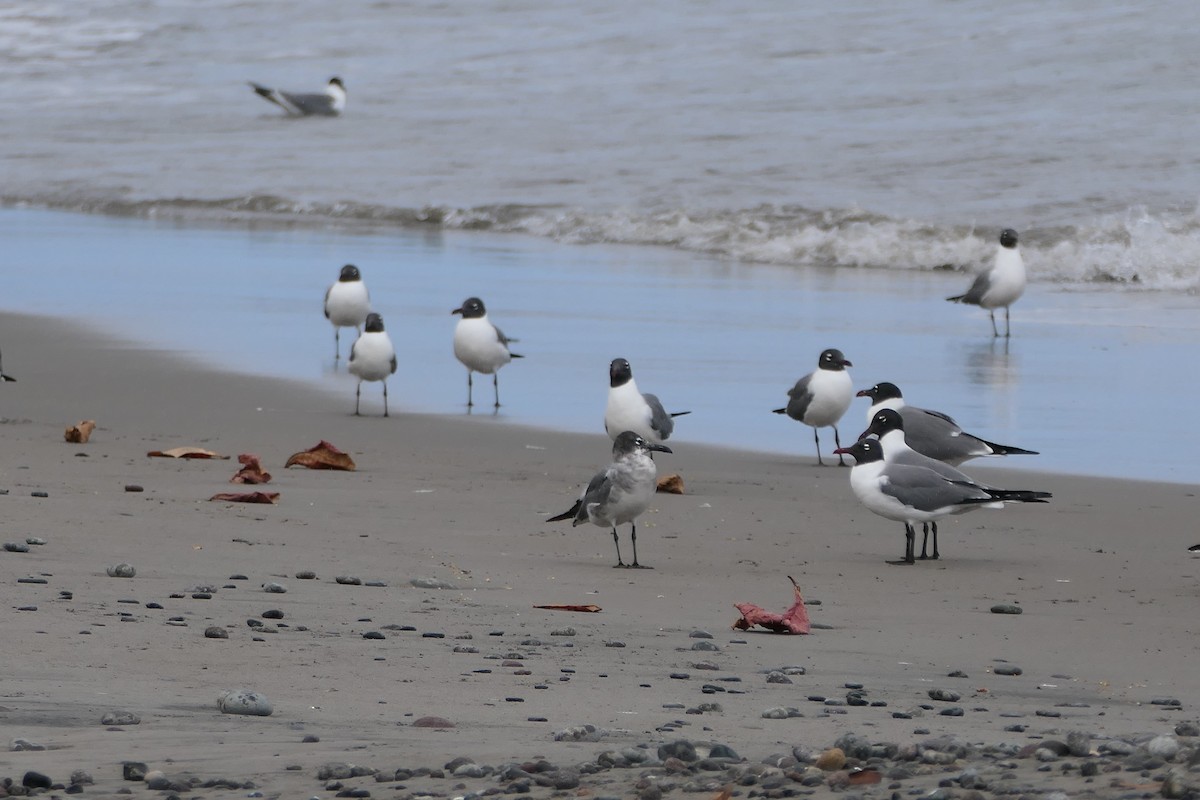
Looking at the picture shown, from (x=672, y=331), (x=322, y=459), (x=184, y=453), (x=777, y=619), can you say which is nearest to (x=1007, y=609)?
(x=777, y=619)

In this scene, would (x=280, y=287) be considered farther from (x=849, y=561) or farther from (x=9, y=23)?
(x=9, y=23)

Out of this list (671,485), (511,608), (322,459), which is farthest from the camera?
(322,459)

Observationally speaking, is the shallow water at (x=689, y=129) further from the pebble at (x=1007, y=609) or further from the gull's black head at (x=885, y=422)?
the pebble at (x=1007, y=609)

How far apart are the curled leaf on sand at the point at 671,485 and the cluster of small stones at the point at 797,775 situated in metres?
4.98

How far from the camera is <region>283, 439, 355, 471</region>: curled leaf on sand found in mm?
9320

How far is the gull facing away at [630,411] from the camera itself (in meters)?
9.63

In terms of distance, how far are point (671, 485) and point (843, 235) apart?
492 inches

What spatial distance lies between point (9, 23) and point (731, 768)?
51.9 meters

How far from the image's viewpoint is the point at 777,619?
5910mm

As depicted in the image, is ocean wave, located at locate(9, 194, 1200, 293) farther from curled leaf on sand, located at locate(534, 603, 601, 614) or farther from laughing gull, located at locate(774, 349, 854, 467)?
curled leaf on sand, located at locate(534, 603, 601, 614)

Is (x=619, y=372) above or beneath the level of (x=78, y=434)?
above

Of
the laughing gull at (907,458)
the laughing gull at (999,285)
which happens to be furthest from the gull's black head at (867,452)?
the laughing gull at (999,285)

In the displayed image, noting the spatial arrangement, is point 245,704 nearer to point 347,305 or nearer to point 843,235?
point 347,305

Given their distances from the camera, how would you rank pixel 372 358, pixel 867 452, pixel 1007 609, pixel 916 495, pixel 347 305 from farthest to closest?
pixel 347 305
pixel 372 358
pixel 867 452
pixel 916 495
pixel 1007 609
